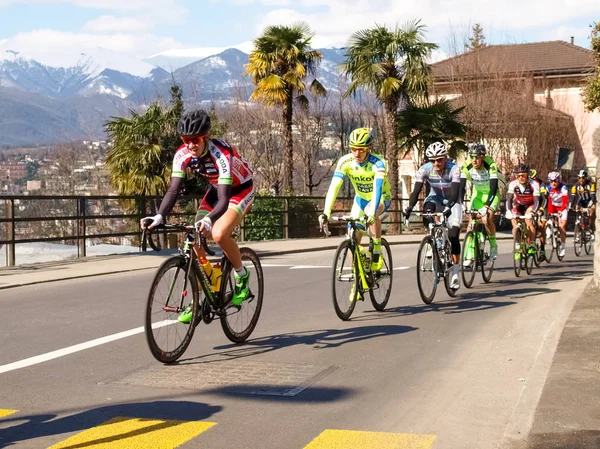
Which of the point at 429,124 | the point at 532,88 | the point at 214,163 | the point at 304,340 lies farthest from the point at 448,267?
the point at 532,88

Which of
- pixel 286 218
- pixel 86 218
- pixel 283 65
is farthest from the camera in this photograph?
pixel 283 65

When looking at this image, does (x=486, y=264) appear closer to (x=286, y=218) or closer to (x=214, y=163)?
(x=214, y=163)

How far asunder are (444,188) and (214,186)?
5358 mm

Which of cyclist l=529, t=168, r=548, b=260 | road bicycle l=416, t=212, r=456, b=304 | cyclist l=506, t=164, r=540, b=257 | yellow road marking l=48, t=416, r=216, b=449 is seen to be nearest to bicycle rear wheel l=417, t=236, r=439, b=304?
road bicycle l=416, t=212, r=456, b=304

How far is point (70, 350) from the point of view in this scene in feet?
29.7

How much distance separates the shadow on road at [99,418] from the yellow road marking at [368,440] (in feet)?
3.12

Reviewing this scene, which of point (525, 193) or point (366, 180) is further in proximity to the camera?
point (525, 193)

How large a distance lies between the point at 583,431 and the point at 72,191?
65.2 metres

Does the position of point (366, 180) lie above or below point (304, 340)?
above

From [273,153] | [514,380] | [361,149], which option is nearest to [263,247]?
[361,149]

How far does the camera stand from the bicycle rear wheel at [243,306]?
8.75 meters

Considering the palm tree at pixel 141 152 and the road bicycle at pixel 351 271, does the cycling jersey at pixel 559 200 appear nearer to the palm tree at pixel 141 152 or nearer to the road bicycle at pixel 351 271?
the road bicycle at pixel 351 271

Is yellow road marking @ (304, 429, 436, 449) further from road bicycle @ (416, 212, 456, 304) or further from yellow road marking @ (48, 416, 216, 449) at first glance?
road bicycle @ (416, 212, 456, 304)

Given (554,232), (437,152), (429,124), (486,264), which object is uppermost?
(429,124)
